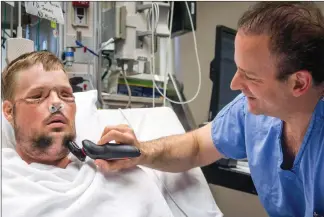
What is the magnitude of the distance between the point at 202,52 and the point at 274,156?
1.95 metres

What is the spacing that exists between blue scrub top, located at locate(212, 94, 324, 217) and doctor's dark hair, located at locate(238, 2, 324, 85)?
134 millimetres

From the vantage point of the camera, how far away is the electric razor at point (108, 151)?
Result: 995mm

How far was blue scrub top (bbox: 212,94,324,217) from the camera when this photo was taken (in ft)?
3.16

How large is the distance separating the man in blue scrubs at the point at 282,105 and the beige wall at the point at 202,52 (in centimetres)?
175

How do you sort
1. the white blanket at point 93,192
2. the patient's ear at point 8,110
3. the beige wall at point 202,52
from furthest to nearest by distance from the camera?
the beige wall at point 202,52 → the patient's ear at point 8,110 → the white blanket at point 93,192

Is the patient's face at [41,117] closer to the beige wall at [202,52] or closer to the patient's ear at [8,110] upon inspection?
the patient's ear at [8,110]

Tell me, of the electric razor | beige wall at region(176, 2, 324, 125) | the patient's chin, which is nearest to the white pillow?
the patient's chin

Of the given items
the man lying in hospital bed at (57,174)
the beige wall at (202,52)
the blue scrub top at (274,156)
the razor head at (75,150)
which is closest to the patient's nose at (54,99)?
the man lying in hospital bed at (57,174)

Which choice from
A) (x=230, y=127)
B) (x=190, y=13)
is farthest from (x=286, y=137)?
(x=190, y=13)

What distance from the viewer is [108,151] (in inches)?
39.7

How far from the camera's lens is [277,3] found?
99cm

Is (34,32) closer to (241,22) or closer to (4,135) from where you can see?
(4,135)

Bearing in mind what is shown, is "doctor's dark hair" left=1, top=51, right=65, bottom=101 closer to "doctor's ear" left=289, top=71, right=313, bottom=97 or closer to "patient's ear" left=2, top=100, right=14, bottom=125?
"patient's ear" left=2, top=100, right=14, bottom=125

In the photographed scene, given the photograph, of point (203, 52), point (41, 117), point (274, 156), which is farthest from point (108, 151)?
point (203, 52)
